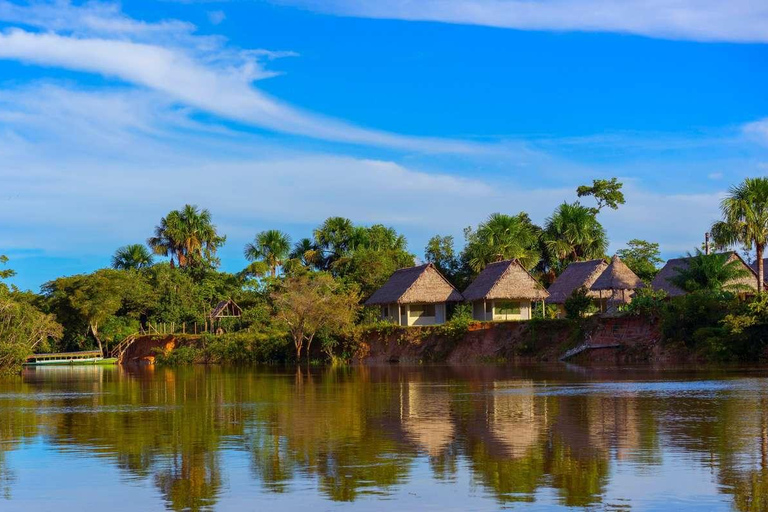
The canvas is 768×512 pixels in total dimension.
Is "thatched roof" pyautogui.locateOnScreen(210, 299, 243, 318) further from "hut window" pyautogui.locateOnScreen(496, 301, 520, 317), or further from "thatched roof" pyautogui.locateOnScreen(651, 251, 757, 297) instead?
"thatched roof" pyautogui.locateOnScreen(651, 251, 757, 297)

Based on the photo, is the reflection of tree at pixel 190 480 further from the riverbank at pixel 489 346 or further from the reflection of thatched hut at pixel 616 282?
the reflection of thatched hut at pixel 616 282

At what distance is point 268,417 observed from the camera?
22.1 m

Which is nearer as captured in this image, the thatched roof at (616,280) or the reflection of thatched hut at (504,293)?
the thatched roof at (616,280)

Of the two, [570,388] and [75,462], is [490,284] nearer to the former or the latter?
[570,388]

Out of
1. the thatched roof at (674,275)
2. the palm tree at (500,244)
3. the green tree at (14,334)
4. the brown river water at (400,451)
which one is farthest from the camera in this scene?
the palm tree at (500,244)

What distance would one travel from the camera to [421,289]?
207 ft

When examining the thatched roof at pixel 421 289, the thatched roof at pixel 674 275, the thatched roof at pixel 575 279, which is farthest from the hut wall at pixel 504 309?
the thatched roof at pixel 674 275

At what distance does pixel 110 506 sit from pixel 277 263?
2862 inches

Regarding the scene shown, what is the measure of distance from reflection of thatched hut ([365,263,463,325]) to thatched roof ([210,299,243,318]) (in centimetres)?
1468

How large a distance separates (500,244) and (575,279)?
26.3 ft

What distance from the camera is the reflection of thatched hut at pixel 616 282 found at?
192 feet

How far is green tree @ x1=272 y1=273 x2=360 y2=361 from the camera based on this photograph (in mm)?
59031

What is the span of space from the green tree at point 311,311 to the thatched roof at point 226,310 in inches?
574

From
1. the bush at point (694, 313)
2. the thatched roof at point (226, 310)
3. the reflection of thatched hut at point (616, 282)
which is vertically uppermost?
the reflection of thatched hut at point (616, 282)
